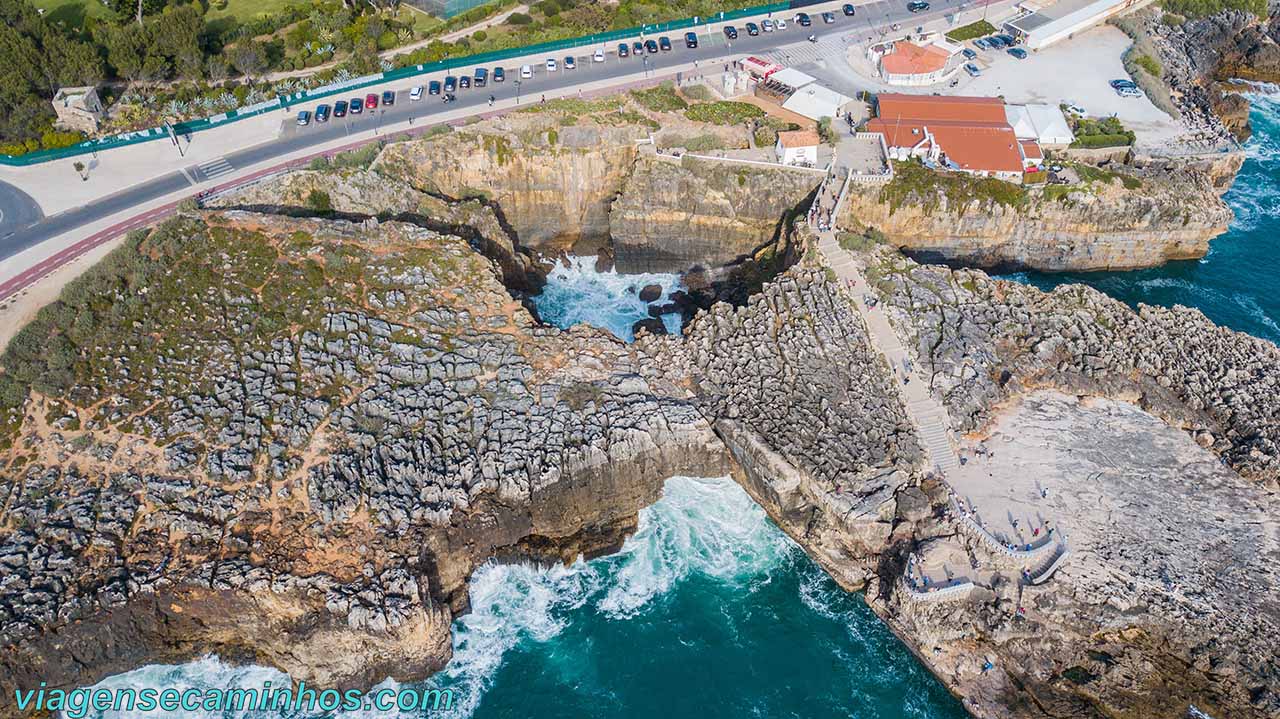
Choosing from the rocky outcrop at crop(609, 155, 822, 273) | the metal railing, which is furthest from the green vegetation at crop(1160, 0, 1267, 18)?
the rocky outcrop at crop(609, 155, 822, 273)

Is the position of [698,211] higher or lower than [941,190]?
higher

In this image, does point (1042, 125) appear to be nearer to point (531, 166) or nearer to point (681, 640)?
point (531, 166)

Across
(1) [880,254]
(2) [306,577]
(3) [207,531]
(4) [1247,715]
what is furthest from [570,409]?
(4) [1247,715]

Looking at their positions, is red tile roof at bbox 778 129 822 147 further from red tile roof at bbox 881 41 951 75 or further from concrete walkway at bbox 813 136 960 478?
red tile roof at bbox 881 41 951 75

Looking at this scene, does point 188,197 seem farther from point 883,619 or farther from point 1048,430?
point 1048,430

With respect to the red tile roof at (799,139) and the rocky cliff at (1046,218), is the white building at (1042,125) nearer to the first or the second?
the rocky cliff at (1046,218)

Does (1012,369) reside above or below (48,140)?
below

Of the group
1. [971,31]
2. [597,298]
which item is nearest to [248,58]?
[597,298]
